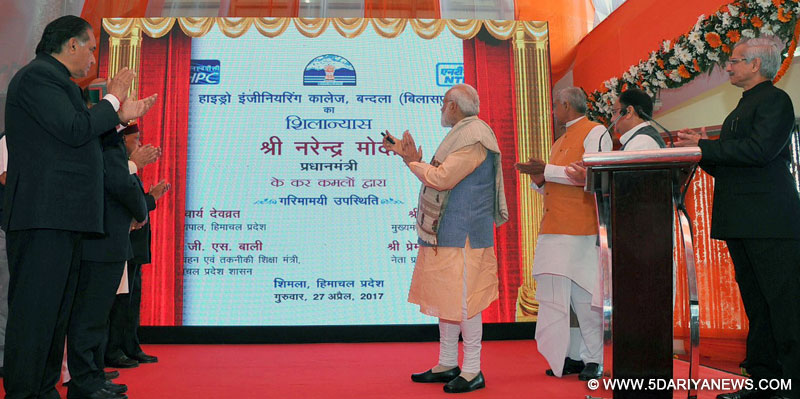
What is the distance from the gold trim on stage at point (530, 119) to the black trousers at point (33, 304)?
351cm

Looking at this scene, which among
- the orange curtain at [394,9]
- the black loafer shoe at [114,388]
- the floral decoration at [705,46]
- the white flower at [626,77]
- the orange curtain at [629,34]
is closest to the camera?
the black loafer shoe at [114,388]

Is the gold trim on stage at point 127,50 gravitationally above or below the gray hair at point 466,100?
above

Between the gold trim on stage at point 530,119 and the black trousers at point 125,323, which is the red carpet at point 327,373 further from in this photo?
the gold trim on stage at point 530,119

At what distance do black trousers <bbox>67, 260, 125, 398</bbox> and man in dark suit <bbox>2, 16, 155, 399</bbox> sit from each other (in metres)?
0.37

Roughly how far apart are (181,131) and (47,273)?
2.99m

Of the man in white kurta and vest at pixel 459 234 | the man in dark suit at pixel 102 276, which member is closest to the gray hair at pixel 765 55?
the man in white kurta and vest at pixel 459 234

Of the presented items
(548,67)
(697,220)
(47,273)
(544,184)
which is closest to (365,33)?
(548,67)

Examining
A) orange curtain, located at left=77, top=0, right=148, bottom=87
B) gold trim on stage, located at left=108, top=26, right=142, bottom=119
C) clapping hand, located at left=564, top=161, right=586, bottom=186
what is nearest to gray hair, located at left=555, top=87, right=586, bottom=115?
clapping hand, located at left=564, top=161, right=586, bottom=186

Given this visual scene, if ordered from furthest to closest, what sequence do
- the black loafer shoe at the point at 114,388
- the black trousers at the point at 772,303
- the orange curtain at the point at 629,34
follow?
the orange curtain at the point at 629,34, the black loafer shoe at the point at 114,388, the black trousers at the point at 772,303

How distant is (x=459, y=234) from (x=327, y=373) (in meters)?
1.17

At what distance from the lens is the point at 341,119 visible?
4.99 meters

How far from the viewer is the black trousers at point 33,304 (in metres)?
2.06

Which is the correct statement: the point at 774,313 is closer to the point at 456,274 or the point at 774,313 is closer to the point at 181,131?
the point at 456,274

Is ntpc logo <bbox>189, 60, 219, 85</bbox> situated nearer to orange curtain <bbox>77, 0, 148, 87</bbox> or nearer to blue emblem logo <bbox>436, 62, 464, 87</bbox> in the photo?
orange curtain <bbox>77, 0, 148, 87</bbox>
